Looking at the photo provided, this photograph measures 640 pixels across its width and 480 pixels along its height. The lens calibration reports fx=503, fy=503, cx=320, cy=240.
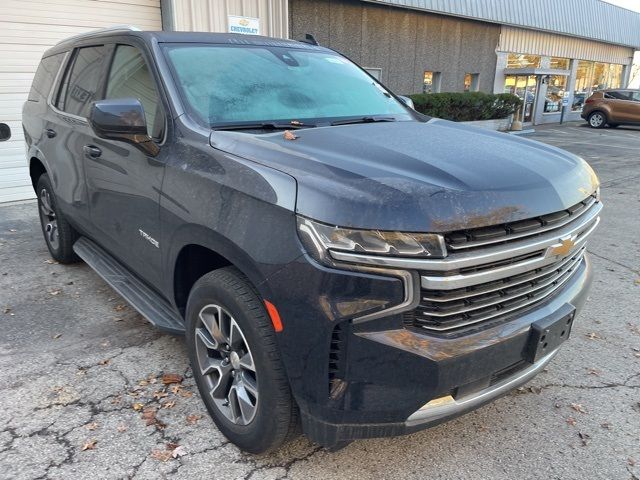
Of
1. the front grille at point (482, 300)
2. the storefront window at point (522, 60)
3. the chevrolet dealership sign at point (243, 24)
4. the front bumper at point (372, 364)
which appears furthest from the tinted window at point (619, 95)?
the front bumper at point (372, 364)

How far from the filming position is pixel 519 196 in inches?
77.4

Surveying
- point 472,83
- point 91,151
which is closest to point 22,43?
point 91,151

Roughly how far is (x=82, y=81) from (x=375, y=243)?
3075mm

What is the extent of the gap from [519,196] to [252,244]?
1062mm

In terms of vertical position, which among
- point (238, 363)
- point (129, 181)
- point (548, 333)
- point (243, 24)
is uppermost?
point (243, 24)

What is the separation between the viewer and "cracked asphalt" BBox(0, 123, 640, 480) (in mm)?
2314

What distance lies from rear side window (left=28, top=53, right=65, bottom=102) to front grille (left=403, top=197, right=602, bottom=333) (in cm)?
393

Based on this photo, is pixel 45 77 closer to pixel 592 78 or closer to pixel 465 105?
pixel 465 105

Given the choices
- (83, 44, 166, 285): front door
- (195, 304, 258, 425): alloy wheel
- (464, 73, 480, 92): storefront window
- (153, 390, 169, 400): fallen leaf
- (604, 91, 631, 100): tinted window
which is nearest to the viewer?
(195, 304, 258, 425): alloy wheel

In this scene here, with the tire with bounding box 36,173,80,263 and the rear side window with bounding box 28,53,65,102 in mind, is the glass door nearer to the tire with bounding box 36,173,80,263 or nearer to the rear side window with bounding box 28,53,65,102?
the rear side window with bounding box 28,53,65,102

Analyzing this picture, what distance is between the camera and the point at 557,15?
66.0 ft

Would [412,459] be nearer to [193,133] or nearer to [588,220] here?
[588,220]

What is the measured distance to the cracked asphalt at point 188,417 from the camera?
2.31 meters

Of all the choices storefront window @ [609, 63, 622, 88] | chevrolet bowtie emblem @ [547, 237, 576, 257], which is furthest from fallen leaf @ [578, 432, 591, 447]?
storefront window @ [609, 63, 622, 88]
